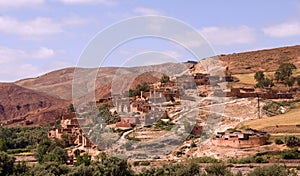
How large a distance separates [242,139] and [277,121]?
5592 mm

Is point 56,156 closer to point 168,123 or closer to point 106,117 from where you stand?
point 168,123

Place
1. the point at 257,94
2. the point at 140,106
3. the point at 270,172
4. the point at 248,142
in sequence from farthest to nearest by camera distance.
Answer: the point at 257,94, the point at 140,106, the point at 248,142, the point at 270,172

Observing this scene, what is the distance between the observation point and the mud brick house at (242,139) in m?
30.3

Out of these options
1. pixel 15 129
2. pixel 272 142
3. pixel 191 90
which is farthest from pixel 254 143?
pixel 15 129

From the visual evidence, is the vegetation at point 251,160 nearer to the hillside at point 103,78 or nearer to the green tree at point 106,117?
the green tree at point 106,117

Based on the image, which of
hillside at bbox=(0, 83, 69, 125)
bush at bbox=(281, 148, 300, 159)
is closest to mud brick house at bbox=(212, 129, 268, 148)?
bush at bbox=(281, 148, 300, 159)

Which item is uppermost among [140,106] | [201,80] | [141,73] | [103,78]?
[103,78]

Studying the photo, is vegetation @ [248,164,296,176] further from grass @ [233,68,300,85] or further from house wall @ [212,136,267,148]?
grass @ [233,68,300,85]

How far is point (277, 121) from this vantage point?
3494 cm

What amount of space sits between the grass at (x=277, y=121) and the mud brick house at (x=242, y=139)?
280 centimetres

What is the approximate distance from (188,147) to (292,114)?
9227 mm

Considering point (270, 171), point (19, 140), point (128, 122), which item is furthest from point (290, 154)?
point (19, 140)

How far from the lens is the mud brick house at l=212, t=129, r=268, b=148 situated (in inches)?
1192

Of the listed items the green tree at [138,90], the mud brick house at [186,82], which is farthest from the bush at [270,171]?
the green tree at [138,90]
